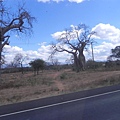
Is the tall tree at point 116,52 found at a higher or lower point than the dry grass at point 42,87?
higher

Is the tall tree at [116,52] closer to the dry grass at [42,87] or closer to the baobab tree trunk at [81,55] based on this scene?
the baobab tree trunk at [81,55]

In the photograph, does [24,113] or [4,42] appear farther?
[4,42]

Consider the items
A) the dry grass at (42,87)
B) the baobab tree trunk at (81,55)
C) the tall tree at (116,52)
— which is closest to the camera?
the dry grass at (42,87)

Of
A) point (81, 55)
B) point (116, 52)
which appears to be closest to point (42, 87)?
point (81, 55)

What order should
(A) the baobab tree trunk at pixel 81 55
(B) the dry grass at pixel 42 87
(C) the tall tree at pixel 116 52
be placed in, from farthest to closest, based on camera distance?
(C) the tall tree at pixel 116 52, (A) the baobab tree trunk at pixel 81 55, (B) the dry grass at pixel 42 87

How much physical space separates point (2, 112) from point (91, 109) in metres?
3.37

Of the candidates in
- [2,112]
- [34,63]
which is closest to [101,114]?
[2,112]

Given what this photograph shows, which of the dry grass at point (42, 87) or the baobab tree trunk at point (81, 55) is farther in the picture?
the baobab tree trunk at point (81, 55)

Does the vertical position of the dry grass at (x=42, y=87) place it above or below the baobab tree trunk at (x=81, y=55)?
below

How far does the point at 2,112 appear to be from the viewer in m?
10.6

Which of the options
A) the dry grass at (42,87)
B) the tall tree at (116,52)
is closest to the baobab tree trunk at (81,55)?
the tall tree at (116,52)

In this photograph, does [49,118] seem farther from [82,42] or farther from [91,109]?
[82,42]

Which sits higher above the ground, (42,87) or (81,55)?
(81,55)

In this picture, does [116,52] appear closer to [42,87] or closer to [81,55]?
[81,55]
